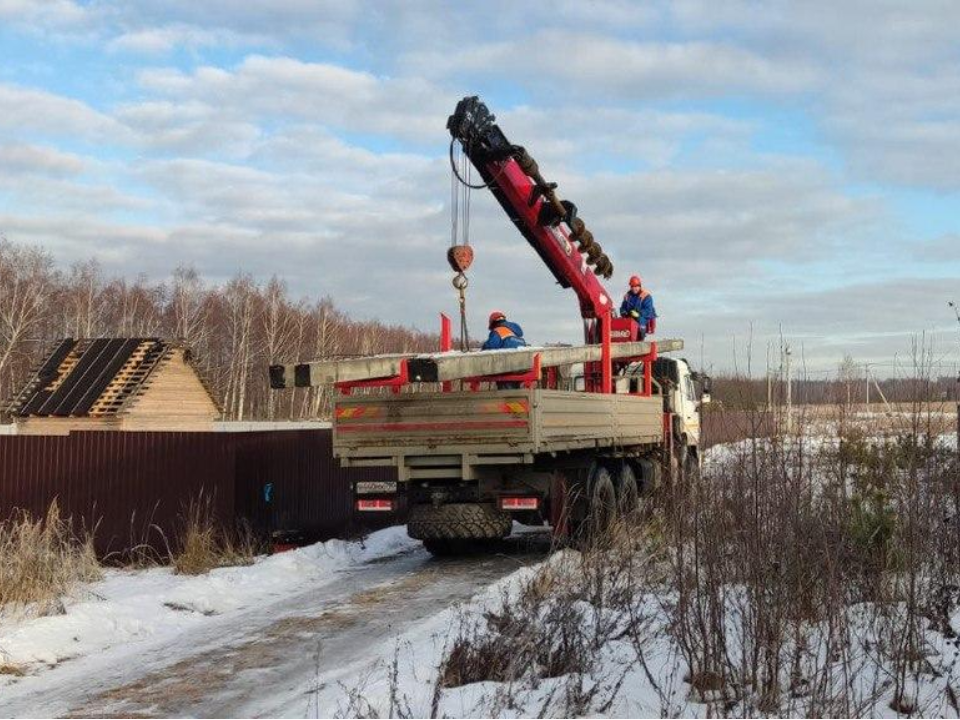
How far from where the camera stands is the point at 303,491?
13820mm

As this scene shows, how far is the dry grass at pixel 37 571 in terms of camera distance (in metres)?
8.85

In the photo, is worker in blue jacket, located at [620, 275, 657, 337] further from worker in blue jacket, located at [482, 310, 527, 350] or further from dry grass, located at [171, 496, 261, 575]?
dry grass, located at [171, 496, 261, 575]

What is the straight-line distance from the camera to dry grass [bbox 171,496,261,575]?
1105 centimetres

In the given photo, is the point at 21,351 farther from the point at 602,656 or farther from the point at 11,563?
the point at 602,656

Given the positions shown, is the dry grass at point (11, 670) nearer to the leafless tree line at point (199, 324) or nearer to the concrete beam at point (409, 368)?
the concrete beam at point (409, 368)

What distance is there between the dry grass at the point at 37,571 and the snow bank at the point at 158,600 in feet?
0.58

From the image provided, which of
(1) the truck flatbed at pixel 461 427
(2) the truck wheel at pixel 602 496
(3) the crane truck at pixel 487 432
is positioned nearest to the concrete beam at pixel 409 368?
(3) the crane truck at pixel 487 432

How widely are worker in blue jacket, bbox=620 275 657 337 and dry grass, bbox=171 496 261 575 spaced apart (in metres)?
6.93

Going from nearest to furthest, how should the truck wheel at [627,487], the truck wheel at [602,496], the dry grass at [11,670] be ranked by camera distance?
1. the dry grass at [11,670]
2. the truck wheel at [602,496]
3. the truck wheel at [627,487]

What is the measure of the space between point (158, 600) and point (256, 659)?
2.67 m

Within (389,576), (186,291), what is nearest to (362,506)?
(389,576)

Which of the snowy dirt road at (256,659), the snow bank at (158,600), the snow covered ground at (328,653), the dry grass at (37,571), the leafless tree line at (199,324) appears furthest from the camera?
the leafless tree line at (199,324)

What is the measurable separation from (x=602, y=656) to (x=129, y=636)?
4.31 meters

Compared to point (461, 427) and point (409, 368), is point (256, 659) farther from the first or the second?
point (461, 427)
